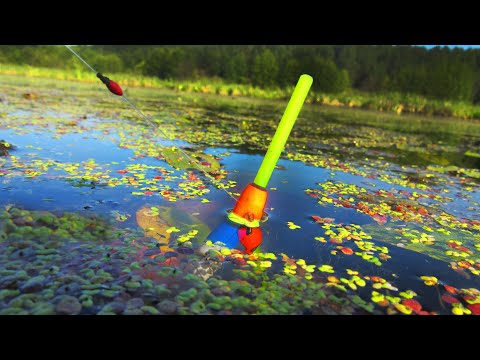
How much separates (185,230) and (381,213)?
10.1ft

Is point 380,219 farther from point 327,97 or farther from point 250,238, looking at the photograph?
point 327,97

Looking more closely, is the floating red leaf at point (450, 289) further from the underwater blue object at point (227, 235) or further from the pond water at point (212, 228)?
the underwater blue object at point (227, 235)

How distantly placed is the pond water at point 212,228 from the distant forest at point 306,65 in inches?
1254

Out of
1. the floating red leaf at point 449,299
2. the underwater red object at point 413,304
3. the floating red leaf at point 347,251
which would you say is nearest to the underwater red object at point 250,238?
the floating red leaf at point 347,251

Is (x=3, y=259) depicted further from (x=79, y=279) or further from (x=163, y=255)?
(x=163, y=255)

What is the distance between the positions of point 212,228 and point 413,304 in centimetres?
222

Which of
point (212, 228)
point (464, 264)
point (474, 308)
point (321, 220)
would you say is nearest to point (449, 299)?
point (474, 308)

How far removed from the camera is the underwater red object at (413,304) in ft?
9.43

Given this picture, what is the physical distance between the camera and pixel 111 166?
6352 millimetres

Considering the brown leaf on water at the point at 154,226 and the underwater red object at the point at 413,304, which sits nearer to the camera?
the underwater red object at the point at 413,304

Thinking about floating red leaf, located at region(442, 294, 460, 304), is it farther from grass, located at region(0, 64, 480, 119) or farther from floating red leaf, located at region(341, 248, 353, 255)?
grass, located at region(0, 64, 480, 119)

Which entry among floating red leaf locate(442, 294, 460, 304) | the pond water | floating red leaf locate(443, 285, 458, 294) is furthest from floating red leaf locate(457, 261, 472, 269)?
floating red leaf locate(442, 294, 460, 304)

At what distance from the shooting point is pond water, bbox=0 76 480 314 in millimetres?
2734
